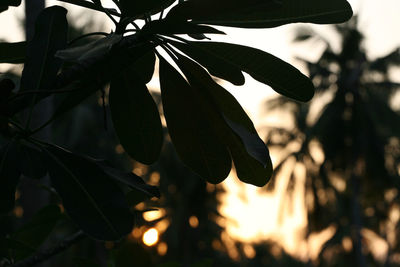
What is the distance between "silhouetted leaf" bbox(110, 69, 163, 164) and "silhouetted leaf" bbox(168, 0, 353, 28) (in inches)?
8.0

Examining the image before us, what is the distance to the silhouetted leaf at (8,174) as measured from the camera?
1.11 m

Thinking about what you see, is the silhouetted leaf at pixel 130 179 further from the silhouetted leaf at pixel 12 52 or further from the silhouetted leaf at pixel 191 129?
the silhouetted leaf at pixel 12 52

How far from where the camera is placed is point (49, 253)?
1.36 meters

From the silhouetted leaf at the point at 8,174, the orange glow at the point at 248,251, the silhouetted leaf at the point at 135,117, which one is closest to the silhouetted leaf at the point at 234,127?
the silhouetted leaf at the point at 135,117

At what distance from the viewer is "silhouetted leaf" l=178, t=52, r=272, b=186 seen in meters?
1.10

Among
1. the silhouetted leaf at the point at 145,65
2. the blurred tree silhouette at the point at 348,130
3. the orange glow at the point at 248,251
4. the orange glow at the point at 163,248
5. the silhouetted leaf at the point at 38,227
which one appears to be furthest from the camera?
the orange glow at the point at 248,251

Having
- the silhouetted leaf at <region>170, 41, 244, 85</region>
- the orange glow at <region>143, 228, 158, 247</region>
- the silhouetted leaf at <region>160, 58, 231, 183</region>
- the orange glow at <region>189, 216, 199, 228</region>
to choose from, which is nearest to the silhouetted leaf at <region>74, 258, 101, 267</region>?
the orange glow at <region>143, 228, 158, 247</region>

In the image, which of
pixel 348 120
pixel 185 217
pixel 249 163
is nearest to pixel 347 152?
pixel 348 120

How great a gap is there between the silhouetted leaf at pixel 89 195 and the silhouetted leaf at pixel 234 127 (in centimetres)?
21

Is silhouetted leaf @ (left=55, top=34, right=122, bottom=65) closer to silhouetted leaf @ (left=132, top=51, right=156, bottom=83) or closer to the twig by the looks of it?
silhouetted leaf @ (left=132, top=51, right=156, bottom=83)

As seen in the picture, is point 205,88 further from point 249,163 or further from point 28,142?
point 28,142

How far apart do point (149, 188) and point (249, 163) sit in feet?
0.60

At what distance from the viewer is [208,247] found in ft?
89.8

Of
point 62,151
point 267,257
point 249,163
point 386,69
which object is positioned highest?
point 62,151
